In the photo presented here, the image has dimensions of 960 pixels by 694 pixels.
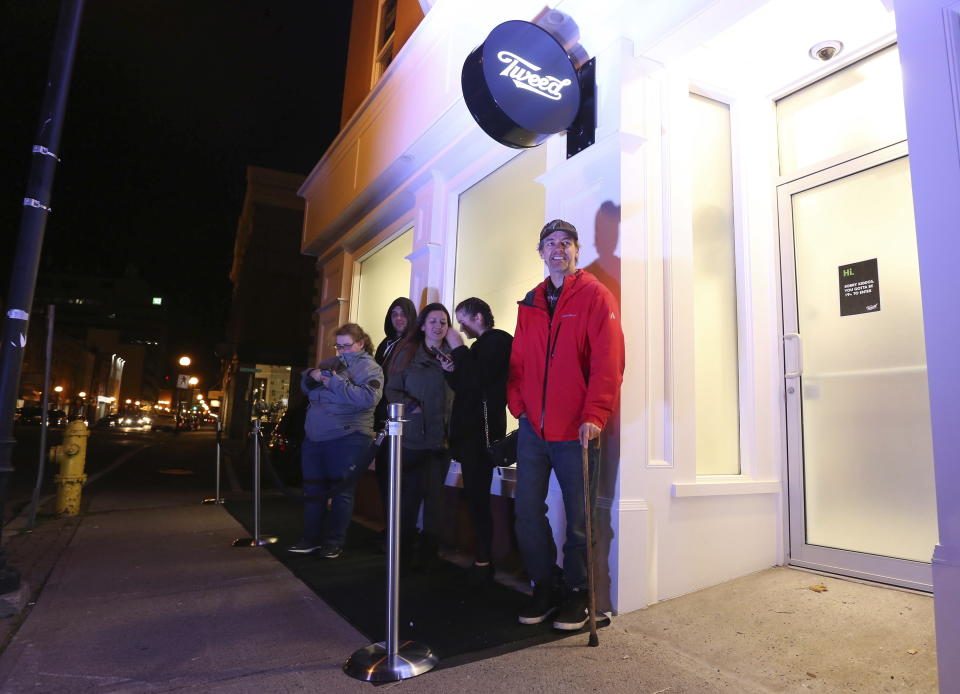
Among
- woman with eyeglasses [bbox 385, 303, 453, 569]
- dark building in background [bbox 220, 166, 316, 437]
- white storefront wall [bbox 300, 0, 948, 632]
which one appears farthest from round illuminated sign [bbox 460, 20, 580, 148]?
dark building in background [bbox 220, 166, 316, 437]

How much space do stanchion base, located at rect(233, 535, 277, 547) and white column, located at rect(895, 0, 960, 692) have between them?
4689mm

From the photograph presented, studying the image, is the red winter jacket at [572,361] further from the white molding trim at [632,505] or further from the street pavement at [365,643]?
→ the street pavement at [365,643]

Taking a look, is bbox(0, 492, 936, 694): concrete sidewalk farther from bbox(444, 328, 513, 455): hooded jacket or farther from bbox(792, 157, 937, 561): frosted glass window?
bbox(444, 328, 513, 455): hooded jacket

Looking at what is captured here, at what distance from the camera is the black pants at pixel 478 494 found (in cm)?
383

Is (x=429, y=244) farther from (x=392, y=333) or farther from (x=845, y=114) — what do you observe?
(x=845, y=114)

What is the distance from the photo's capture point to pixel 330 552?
4.55m

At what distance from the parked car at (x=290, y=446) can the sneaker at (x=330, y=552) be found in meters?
4.53

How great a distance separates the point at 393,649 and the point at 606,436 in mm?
1619

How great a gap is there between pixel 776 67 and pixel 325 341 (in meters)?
7.47

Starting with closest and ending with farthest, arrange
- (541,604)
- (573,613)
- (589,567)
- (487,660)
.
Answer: (487,660)
(589,567)
(573,613)
(541,604)

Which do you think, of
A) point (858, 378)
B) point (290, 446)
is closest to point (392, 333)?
point (858, 378)

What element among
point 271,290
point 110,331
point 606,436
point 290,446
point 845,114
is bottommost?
point 290,446

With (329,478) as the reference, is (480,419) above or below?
above

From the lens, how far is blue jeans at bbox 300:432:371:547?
4.62 metres
